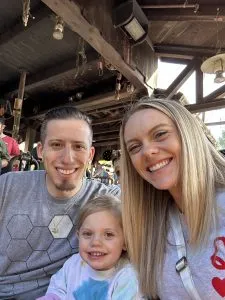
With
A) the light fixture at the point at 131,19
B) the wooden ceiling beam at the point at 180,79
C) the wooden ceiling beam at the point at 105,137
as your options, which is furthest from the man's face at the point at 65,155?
the wooden ceiling beam at the point at 105,137

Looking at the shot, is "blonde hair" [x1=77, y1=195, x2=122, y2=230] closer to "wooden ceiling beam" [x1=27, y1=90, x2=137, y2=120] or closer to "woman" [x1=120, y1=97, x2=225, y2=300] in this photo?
"woman" [x1=120, y1=97, x2=225, y2=300]

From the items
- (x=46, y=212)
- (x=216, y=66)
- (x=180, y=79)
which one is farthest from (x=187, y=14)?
(x=46, y=212)

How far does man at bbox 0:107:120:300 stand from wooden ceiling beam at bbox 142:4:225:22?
85.8 inches

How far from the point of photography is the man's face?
1.90m

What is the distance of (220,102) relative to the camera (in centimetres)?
468

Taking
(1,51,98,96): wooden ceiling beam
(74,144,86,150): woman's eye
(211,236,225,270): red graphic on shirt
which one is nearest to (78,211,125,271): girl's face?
(74,144,86,150): woman's eye

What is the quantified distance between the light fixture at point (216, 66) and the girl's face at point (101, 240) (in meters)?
2.89

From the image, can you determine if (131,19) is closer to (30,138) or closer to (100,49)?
(100,49)

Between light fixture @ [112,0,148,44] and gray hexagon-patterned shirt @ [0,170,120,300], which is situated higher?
light fixture @ [112,0,148,44]

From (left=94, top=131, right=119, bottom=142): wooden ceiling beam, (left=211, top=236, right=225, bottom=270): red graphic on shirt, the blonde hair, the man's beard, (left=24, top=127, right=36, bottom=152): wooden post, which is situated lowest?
(left=211, top=236, right=225, bottom=270): red graphic on shirt

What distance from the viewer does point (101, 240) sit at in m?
1.79

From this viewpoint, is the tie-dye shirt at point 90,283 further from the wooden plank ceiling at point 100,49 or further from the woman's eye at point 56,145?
the wooden plank ceiling at point 100,49

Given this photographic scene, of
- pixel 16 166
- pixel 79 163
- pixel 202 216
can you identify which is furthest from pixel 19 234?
pixel 16 166

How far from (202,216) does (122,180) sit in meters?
0.49
